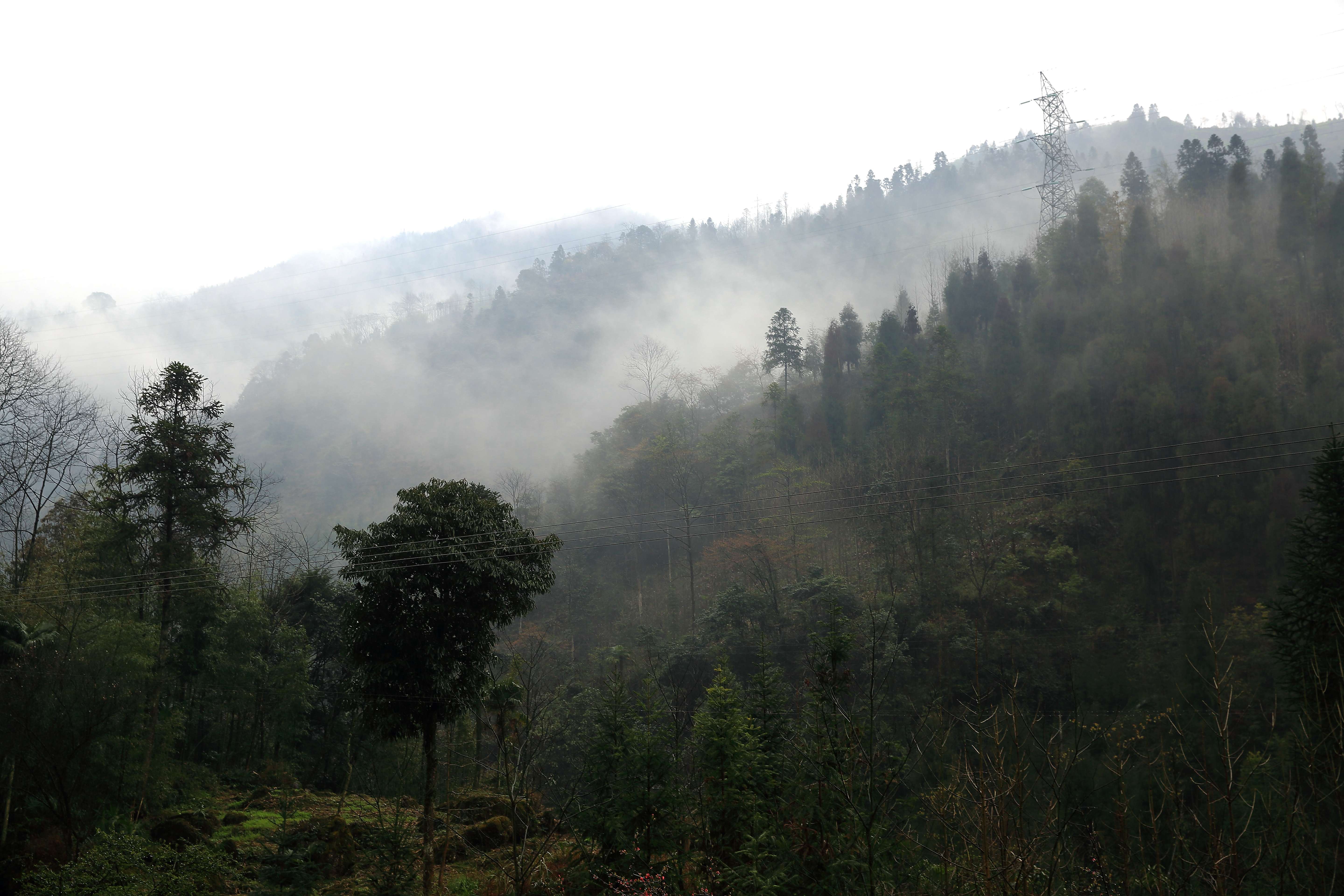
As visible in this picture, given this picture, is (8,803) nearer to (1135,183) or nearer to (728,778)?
(728,778)

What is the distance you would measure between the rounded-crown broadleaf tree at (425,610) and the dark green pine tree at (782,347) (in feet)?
130

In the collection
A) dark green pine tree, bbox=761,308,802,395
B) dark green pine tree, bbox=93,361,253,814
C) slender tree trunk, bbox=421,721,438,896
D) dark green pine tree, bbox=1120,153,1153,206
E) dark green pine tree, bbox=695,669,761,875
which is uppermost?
dark green pine tree, bbox=1120,153,1153,206

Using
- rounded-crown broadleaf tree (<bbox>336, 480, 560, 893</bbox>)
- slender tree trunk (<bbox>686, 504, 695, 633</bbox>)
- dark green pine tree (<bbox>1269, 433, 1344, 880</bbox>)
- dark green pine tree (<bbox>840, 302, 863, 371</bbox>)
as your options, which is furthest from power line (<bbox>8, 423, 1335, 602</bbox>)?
dark green pine tree (<bbox>840, 302, 863, 371</bbox>)

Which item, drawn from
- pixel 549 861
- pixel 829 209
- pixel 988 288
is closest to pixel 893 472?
pixel 988 288

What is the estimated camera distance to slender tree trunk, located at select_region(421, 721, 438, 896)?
12305mm

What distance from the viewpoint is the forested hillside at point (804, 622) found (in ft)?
27.5

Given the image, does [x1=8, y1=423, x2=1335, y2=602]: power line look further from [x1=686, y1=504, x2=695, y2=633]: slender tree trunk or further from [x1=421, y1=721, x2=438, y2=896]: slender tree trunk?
[x1=421, y1=721, x2=438, y2=896]: slender tree trunk

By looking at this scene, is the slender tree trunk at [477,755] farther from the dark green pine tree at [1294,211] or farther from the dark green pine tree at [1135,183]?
the dark green pine tree at [1135,183]

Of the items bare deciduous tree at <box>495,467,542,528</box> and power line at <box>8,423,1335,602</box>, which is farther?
bare deciduous tree at <box>495,467,542,528</box>

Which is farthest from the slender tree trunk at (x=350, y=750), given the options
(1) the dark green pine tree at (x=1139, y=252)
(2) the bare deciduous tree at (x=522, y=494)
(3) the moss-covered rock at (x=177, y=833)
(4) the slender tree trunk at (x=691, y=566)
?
(1) the dark green pine tree at (x=1139, y=252)

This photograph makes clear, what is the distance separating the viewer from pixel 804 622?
1293 inches

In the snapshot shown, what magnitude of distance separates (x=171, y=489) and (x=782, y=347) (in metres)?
40.7

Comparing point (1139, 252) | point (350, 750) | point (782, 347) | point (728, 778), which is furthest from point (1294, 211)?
point (350, 750)

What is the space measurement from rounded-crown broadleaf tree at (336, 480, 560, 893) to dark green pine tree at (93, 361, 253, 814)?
23.2 feet
